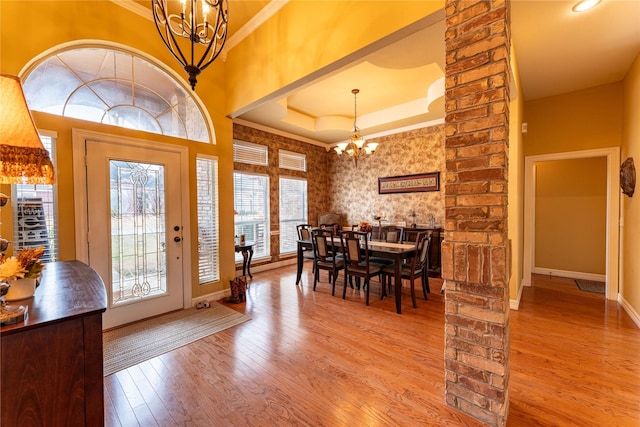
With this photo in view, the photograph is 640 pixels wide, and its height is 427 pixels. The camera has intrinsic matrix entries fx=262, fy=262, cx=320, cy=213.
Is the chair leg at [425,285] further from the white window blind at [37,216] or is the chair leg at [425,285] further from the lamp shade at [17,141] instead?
the white window blind at [37,216]

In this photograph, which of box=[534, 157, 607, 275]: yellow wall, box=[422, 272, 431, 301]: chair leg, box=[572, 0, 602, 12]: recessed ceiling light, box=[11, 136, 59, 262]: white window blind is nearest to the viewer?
box=[572, 0, 602, 12]: recessed ceiling light

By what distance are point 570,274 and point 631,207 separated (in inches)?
86.4

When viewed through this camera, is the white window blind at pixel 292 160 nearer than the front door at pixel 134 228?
No

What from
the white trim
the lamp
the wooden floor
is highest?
the white trim

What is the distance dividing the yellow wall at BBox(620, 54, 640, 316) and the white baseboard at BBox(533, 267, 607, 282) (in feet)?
4.35

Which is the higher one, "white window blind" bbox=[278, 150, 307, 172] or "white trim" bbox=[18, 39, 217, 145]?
"white trim" bbox=[18, 39, 217, 145]

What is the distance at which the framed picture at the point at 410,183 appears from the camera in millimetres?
5160

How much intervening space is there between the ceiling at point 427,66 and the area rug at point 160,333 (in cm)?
263

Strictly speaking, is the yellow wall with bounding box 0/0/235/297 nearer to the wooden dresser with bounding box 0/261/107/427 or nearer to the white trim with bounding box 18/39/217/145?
the white trim with bounding box 18/39/217/145

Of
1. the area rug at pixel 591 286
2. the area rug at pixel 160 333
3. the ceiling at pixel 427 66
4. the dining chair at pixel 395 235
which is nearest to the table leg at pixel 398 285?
the dining chair at pixel 395 235

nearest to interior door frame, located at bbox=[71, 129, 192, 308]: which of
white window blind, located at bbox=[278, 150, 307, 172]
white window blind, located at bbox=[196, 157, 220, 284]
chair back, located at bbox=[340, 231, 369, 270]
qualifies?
white window blind, located at bbox=[196, 157, 220, 284]

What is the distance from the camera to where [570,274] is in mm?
4762

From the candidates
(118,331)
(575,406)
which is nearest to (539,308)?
(575,406)

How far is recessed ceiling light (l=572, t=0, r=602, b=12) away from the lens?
2.14m
